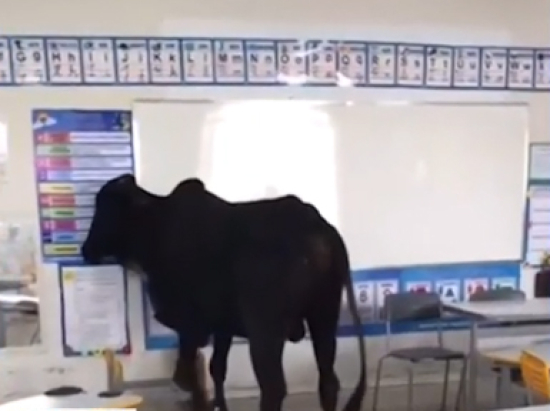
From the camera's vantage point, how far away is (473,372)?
14.0 ft

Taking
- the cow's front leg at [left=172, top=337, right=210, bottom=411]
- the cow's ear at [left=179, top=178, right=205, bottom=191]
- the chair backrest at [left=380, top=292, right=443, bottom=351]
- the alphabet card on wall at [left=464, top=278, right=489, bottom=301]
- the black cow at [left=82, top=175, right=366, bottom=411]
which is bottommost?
the cow's front leg at [left=172, top=337, right=210, bottom=411]

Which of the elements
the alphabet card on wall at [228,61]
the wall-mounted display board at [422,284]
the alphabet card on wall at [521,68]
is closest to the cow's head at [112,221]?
the alphabet card on wall at [228,61]

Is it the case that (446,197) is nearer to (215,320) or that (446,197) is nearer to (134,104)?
(215,320)

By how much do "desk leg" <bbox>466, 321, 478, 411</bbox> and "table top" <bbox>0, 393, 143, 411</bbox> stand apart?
6.53 feet

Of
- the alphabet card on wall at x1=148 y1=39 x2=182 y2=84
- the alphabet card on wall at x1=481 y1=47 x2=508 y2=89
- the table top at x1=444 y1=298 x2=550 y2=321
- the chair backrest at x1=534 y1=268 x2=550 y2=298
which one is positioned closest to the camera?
the table top at x1=444 y1=298 x2=550 y2=321

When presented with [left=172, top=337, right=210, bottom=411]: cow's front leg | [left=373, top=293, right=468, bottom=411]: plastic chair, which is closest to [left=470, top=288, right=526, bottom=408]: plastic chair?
[left=373, top=293, right=468, bottom=411]: plastic chair

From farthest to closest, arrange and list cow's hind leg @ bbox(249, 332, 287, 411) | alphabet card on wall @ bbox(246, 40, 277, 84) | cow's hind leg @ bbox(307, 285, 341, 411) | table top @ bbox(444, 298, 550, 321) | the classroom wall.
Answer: alphabet card on wall @ bbox(246, 40, 277, 84) → the classroom wall → table top @ bbox(444, 298, 550, 321) → cow's hind leg @ bbox(307, 285, 341, 411) → cow's hind leg @ bbox(249, 332, 287, 411)

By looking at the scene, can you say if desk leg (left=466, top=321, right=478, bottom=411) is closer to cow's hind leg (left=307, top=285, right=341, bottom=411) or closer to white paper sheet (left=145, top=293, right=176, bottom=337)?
cow's hind leg (left=307, top=285, right=341, bottom=411)

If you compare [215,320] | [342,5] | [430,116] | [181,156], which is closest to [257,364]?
[215,320]

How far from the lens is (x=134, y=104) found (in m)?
4.09

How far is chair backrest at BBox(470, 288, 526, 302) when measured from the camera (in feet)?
14.7

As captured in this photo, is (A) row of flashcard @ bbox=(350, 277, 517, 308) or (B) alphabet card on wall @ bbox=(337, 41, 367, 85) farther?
(A) row of flashcard @ bbox=(350, 277, 517, 308)

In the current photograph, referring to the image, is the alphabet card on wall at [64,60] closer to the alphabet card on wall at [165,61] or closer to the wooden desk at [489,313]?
the alphabet card on wall at [165,61]

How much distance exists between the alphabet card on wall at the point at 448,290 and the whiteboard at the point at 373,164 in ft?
→ 0.52
